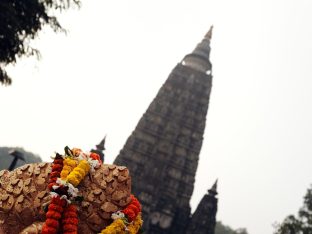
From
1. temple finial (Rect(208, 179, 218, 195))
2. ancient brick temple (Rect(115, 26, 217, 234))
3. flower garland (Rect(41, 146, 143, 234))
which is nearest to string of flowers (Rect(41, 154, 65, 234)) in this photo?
flower garland (Rect(41, 146, 143, 234))

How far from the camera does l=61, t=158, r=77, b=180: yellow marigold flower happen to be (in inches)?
123

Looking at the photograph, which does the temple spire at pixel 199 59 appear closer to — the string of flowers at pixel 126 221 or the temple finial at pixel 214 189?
the temple finial at pixel 214 189

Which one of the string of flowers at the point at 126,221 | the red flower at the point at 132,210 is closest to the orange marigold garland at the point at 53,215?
the string of flowers at the point at 126,221

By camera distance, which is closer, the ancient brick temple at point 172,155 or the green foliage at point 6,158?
the ancient brick temple at point 172,155

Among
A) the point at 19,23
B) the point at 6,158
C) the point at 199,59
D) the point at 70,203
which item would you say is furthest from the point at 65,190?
the point at 6,158

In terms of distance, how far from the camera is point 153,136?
76.9ft

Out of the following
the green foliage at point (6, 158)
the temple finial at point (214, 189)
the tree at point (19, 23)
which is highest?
the green foliage at point (6, 158)

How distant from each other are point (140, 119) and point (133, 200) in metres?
20.4

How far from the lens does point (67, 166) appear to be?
3.21 metres

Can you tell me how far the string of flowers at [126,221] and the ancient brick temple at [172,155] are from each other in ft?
60.9

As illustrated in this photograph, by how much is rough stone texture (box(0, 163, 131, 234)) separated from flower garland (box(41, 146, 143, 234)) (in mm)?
71

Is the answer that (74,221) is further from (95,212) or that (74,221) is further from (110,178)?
(110,178)

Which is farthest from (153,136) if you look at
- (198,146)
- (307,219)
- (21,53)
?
(21,53)

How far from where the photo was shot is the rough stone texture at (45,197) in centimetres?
302
